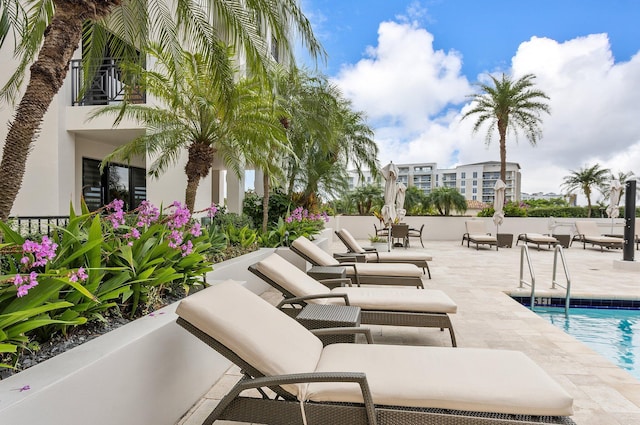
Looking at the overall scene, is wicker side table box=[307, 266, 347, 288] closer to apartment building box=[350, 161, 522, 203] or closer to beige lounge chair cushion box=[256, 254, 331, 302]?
beige lounge chair cushion box=[256, 254, 331, 302]

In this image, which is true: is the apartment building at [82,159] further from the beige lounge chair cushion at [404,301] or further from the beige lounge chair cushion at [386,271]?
the beige lounge chair cushion at [404,301]

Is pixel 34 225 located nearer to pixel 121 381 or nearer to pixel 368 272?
pixel 368 272

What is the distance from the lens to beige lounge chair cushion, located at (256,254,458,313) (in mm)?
3795

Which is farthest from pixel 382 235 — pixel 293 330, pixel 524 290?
pixel 293 330

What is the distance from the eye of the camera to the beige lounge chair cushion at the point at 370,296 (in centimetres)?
379

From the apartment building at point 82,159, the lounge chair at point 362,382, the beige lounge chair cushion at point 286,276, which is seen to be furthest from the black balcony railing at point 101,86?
the lounge chair at point 362,382

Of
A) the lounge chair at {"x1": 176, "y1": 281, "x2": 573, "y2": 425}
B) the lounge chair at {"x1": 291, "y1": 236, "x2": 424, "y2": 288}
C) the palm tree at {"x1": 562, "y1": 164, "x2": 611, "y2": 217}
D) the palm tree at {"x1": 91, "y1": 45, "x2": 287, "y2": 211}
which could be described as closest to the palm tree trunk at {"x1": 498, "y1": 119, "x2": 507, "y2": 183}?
the palm tree at {"x1": 562, "y1": 164, "x2": 611, "y2": 217}

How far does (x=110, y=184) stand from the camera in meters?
13.2

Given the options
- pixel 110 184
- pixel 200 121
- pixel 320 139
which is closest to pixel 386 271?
pixel 200 121

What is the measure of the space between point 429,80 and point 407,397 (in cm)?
2413

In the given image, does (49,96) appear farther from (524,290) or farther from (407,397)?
(524,290)

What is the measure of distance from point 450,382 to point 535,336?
2.90 metres

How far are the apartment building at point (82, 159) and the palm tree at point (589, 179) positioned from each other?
29256mm

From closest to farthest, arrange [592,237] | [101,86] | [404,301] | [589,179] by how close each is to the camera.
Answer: [404,301], [101,86], [592,237], [589,179]
